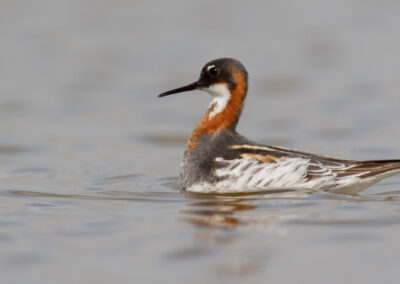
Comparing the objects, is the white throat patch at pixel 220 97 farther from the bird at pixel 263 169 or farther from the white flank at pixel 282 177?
the white flank at pixel 282 177

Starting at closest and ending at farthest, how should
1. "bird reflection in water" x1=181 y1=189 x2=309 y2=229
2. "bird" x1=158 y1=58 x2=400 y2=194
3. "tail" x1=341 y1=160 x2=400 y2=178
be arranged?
"bird reflection in water" x1=181 y1=189 x2=309 y2=229
"tail" x1=341 y1=160 x2=400 y2=178
"bird" x1=158 y1=58 x2=400 y2=194

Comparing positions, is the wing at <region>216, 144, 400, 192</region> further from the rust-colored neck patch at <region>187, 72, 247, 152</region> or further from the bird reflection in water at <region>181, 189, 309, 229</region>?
the rust-colored neck patch at <region>187, 72, 247, 152</region>

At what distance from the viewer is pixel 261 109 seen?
1603cm

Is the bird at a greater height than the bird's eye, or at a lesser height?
lesser

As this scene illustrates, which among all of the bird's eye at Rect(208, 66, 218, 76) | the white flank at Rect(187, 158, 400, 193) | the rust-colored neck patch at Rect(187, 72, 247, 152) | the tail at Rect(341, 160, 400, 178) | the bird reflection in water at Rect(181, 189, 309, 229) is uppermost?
the bird's eye at Rect(208, 66, 218, 76)

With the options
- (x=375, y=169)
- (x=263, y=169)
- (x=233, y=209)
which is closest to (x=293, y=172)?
(x=263, y=169)

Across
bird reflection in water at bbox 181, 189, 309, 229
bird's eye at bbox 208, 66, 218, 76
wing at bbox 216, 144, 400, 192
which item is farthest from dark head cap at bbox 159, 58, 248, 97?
bird reflection in water at bbox 181, 189, 309, 229

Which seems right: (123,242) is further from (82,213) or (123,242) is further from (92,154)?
(92,154)

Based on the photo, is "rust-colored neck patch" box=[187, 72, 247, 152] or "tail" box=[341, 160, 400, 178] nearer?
"tail" box=[341, 160, 400, 178]

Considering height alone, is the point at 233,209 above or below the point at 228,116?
below

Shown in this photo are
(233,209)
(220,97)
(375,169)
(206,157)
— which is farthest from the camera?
(220,97)

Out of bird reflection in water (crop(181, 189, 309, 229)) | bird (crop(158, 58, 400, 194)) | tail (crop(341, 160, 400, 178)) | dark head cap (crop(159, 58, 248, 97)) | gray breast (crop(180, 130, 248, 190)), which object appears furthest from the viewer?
dark head cap (crop(159, 58, 248, 97))

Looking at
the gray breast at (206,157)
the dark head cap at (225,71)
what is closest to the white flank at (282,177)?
the gray breast at (206,157)

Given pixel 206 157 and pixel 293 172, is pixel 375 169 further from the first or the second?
pixel 206 157
